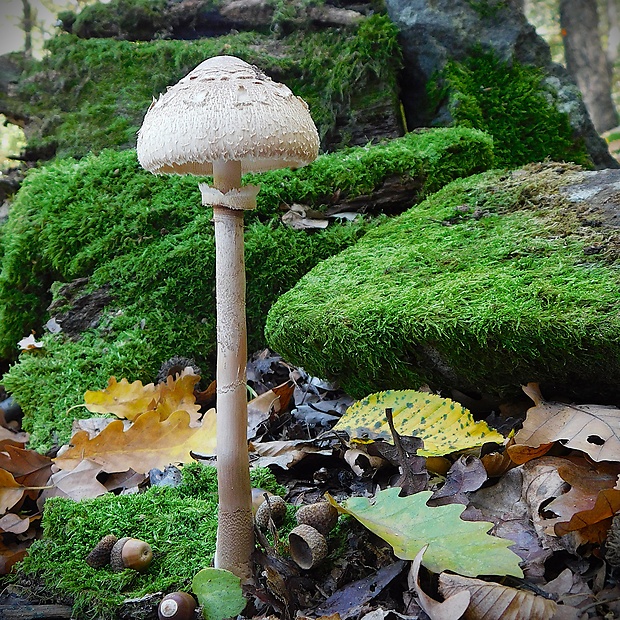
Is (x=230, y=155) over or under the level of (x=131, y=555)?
over

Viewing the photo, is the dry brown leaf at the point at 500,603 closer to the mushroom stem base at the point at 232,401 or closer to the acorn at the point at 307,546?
the acorn at the point at 307,546

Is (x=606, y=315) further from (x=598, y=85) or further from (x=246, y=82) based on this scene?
(x=598, y=85)

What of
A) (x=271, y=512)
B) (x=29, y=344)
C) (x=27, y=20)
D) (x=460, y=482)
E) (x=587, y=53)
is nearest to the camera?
(x=460, y=482)

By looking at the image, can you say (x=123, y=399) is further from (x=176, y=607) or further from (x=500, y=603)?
(x=500, y=603)

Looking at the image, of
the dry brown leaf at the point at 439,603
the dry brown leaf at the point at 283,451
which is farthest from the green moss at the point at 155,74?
the dry brown leaf at the point at 439,603

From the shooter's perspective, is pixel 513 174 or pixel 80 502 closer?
pixel 80 502

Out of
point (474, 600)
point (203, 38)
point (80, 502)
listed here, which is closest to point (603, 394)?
point (474, 600)

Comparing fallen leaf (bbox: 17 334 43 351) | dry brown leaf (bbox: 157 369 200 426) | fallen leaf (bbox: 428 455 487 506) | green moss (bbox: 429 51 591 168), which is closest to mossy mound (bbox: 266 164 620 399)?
fallen leaf (bbox: 428 455 487 506)

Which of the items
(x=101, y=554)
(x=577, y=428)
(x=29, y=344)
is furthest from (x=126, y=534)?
(x=29, y=344)
